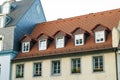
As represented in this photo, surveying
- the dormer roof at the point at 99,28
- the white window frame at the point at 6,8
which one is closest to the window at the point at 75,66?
the dormer roof at the point at 99,28

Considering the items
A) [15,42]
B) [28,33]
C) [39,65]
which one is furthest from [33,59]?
[28,33]

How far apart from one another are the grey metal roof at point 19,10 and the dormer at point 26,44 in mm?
2990

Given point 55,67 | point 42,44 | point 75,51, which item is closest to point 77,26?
point 42,44

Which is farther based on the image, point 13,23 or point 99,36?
point 13,23

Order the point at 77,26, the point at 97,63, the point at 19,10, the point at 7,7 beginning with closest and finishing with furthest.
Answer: the point at 97,63, the point at 77,26, the point at 19,10, the point at 7,7

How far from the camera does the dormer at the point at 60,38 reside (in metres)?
39.7

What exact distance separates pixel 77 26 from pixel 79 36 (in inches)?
158

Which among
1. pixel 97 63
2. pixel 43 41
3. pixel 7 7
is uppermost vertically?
pixel 7 7

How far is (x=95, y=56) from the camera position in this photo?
118 feet

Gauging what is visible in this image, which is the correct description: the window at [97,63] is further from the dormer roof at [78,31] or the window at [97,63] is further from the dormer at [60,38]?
the dormer at [60,38]

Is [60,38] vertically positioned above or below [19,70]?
above

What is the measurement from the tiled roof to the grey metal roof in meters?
2.94

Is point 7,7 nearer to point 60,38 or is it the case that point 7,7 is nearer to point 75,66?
point 60,38

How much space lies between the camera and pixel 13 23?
45.0m
